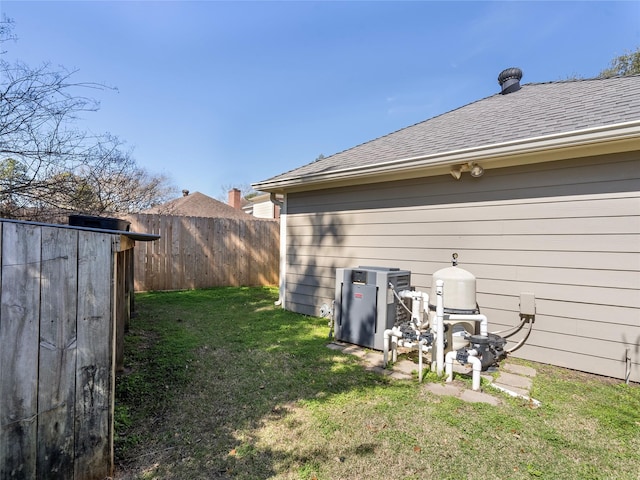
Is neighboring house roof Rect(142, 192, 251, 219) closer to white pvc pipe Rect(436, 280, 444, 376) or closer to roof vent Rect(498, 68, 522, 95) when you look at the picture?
roof vent Rect(498, 68, 522, 95)

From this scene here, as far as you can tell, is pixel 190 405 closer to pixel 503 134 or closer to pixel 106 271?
pixel 106 271

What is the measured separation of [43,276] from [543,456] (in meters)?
3.15

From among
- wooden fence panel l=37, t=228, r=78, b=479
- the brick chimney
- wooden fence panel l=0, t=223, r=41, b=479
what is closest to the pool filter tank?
wooden fence panel l=37, t=228, r=78, b=479

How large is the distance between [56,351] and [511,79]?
827cm

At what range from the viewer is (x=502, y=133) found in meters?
4.10

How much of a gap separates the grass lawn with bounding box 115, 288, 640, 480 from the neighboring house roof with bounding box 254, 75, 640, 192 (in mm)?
2564

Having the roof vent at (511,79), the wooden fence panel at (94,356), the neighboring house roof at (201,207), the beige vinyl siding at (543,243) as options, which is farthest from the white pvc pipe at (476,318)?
the neighboring house roof at (201,207)

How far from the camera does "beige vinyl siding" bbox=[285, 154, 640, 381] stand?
10.7ft

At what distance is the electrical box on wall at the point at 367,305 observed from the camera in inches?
152

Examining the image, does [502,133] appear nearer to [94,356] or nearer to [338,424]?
[338,424]

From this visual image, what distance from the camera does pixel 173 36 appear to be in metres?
6.49

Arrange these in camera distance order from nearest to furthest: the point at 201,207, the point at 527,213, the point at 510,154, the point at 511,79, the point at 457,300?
the point at 457,300, the point at 510,154, the point at 527,213, the point at 511,79, the point at 201,207

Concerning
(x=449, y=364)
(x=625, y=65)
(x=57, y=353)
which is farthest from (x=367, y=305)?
(x=625, y=65)

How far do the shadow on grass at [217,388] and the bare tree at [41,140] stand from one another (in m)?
2.21
